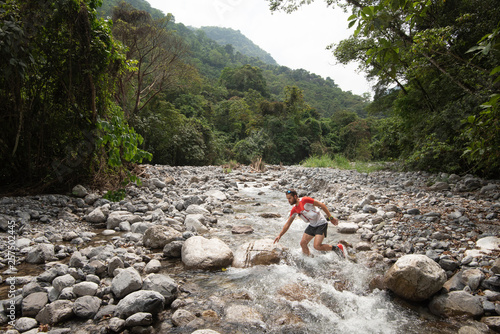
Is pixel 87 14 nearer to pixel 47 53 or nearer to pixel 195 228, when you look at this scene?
pixel 47 53

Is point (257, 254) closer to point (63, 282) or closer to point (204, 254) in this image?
point (204, 254)

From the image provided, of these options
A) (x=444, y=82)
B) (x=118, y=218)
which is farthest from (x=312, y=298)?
(x=444, y=82)

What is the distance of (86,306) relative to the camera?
2.46m

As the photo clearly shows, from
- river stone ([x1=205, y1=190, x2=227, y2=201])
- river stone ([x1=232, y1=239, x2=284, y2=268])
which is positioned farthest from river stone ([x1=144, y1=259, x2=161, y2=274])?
river stone ([x1=205, y1=190, x2=227, y2=201])

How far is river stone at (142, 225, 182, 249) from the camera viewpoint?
4.20 meters

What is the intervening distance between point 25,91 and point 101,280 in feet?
13.9

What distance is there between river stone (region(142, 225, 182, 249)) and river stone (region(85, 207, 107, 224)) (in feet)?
4.11

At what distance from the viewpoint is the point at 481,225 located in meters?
4.27

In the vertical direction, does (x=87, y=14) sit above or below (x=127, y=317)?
above

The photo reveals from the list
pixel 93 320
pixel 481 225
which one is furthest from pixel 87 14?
pixel 481 225

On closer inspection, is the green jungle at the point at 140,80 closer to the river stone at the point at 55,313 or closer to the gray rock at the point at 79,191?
the gray rock at the point at 79,191

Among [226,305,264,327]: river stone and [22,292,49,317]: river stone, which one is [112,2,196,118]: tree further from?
[226,305,264,327]: river stone

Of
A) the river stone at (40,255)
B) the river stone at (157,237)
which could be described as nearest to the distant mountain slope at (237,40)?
the river stone at (157,237)

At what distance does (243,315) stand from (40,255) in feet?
8.97
